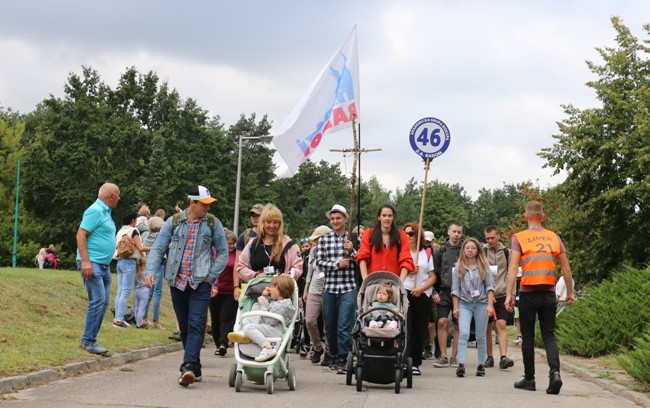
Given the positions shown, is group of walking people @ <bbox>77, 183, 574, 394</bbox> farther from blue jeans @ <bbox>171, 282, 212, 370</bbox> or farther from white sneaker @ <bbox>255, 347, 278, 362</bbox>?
white sneaker @ <bbox>255, 347, 278, 362</bbox>

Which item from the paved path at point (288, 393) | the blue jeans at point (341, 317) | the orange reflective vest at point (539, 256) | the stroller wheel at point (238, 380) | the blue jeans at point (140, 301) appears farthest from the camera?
the blue jeans at point (140, 301)

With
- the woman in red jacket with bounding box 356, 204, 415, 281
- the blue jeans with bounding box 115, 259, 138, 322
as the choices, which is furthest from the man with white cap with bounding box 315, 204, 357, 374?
the blue jeans with bounding box 115, 259, 138, 322

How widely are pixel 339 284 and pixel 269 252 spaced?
1.05 m

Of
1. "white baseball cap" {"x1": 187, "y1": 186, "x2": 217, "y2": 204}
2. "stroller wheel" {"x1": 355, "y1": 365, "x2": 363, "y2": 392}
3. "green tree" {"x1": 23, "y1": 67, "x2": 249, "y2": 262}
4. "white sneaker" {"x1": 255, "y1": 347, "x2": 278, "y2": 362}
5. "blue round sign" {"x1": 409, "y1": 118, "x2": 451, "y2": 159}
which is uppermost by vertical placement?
"green tree" {"x1": 23, "y1": 67, "x2": 249, "y2": 262}

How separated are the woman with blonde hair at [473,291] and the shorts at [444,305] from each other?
29.3 inches

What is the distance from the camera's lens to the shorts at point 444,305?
14250 millimetres

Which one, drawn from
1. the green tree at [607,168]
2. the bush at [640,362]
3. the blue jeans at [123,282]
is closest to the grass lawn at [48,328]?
the blue jeans at [123,282]

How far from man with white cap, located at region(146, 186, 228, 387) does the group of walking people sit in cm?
1

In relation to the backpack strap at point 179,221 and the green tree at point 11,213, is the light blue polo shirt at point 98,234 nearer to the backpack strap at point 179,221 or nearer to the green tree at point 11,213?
the backpack strap at point 179,221

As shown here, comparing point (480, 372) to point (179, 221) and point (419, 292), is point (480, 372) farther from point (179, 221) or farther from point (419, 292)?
point (179, 221)

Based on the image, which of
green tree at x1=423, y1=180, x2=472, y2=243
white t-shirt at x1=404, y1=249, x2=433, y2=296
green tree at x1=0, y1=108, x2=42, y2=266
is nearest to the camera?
white t-shirt at x1=404, y1=249, x2=433, y2=296

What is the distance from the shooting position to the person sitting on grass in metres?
9.87

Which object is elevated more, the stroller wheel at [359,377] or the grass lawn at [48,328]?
the grass lawn at [48,328]

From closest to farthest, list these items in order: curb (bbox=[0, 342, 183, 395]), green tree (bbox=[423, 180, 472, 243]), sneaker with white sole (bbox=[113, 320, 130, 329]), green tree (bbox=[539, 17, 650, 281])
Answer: curb (bbox=[0, 342, 183, 395]) → sneaker with white sole (bbox=[113, 320, 130, 329]) → green tree (bbox=[539, 17, 650, 281]) → green tree (bbox=[423, 180, 472, 243])
